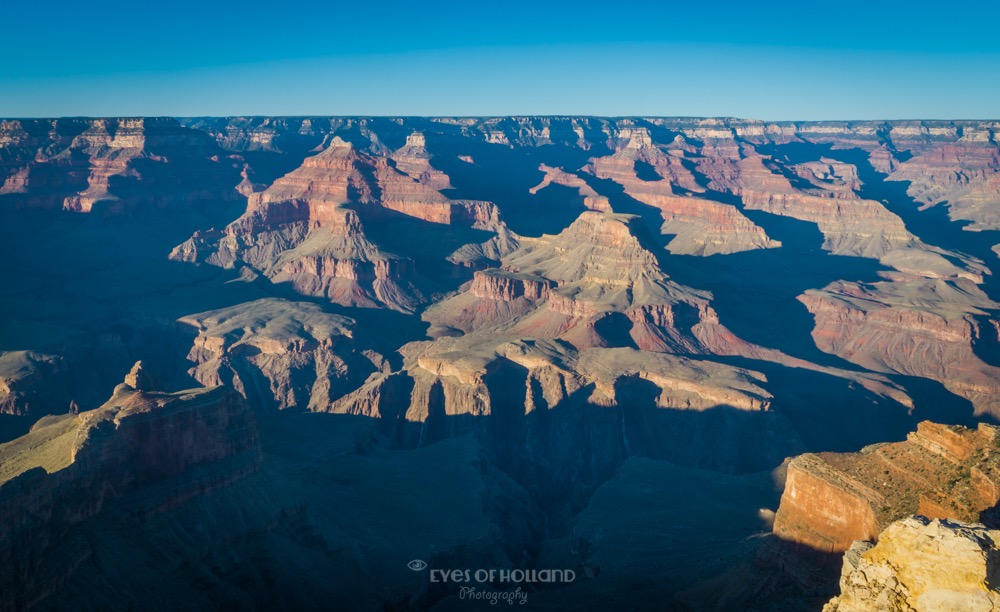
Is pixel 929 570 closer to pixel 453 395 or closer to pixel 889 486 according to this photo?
pixel 889 486

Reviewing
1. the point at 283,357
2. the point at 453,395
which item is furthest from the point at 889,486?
the point at 283,357

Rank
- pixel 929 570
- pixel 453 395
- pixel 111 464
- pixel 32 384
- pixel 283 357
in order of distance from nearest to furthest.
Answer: pixel 929 570 < pixel 111 464 < pixel 453 395 < pixel 32 384 < pixel 283 357

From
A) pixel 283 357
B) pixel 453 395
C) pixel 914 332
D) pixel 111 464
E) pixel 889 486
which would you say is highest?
pixel 889 486

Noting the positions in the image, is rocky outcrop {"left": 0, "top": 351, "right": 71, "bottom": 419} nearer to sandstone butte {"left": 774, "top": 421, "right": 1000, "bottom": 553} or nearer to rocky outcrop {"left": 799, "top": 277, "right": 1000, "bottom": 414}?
sandstone butte {"left": 774, "top": 421, "right": 1000, "bottom": 553}

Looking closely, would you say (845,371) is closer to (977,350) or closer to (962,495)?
(977,350)

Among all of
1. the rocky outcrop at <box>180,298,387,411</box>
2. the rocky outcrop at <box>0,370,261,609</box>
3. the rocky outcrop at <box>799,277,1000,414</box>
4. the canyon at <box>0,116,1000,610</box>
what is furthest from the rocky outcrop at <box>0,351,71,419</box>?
the rocky outcrop at <box>799,277,1000,414</box>

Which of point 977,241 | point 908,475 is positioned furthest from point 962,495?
point 977,241

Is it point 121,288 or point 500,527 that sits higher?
point 121,288
